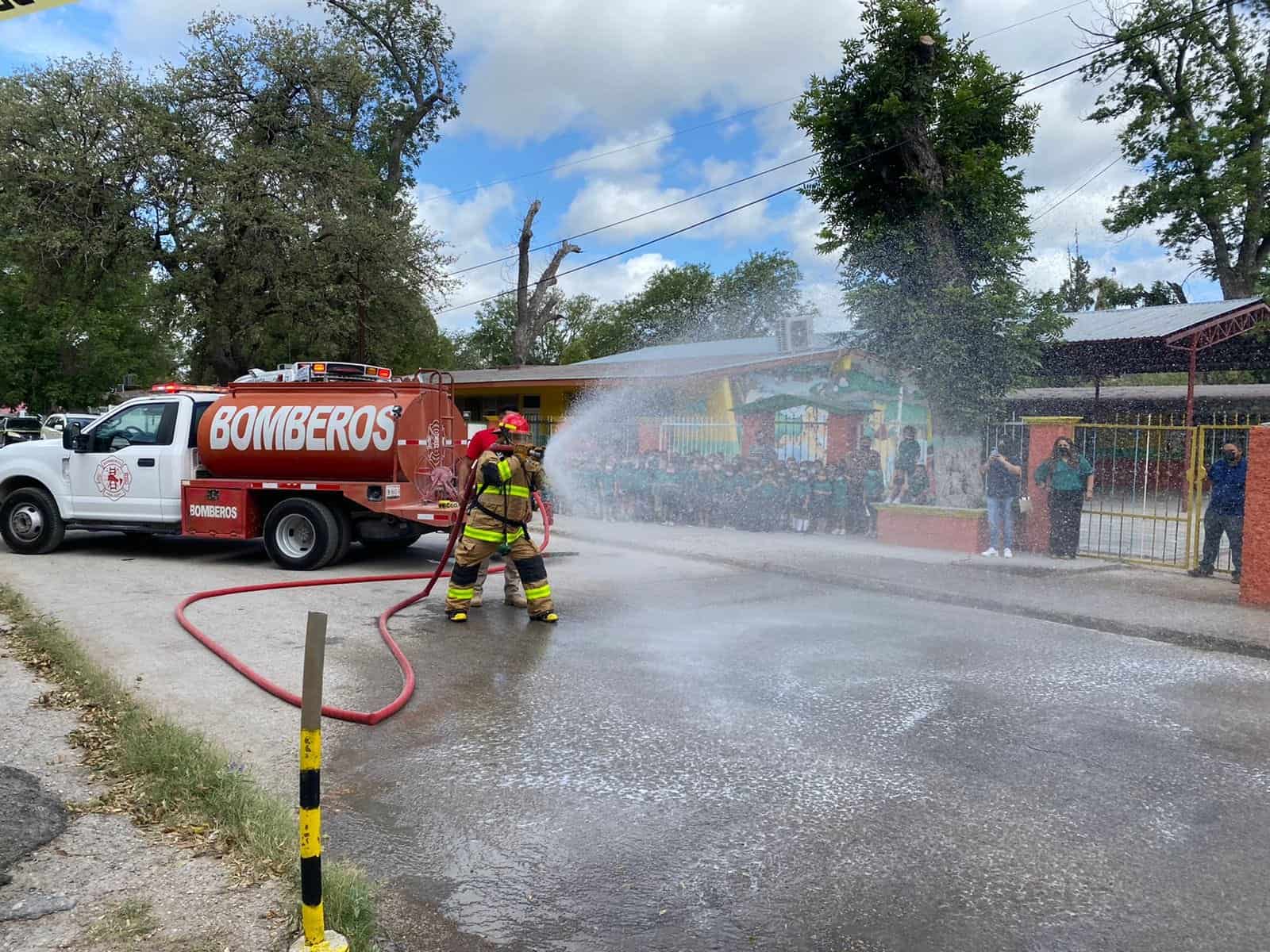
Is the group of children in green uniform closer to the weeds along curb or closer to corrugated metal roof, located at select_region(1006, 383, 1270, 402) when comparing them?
the weeds along curb

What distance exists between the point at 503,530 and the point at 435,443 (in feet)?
11.2

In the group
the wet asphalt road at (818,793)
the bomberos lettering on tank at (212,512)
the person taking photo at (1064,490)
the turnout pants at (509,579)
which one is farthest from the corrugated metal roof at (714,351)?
the wet asphalt road at (818,793)

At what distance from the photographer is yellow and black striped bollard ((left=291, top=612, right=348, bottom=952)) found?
285 cm

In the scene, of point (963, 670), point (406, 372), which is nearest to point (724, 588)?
point (963, 670)

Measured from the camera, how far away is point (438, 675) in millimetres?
6492

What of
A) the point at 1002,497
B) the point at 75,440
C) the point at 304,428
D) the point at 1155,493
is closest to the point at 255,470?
the point at 304,428

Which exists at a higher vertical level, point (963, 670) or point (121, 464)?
point (121, 464)

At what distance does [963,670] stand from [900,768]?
219 centimetres

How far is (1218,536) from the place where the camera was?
10812 millimetres

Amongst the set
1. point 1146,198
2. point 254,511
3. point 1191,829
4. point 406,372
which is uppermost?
point 1146,198

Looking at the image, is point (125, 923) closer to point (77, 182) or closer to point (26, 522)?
point (26, 522)

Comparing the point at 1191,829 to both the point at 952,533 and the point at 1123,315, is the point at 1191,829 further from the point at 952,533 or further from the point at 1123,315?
the point at 1123,315

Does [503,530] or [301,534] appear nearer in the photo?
[503,530]

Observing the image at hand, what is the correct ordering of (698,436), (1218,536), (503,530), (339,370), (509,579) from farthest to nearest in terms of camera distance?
(698,436)
(339,370)
(1218,536)
(509,579)
(503,530)
